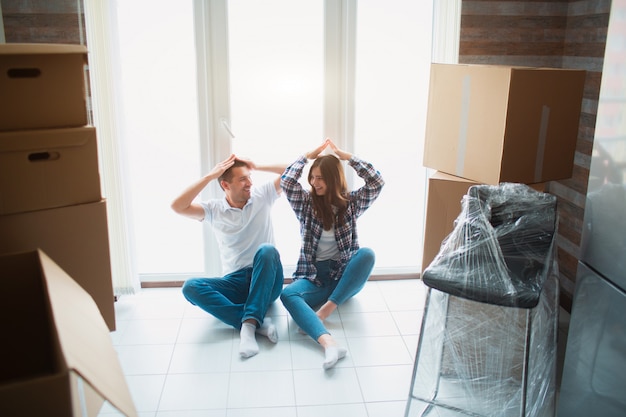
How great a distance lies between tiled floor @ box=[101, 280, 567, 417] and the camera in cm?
245

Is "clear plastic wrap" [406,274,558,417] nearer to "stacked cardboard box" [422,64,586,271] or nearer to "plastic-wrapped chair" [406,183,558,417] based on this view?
"plastic-wrapped chair" [406,183,558,417]

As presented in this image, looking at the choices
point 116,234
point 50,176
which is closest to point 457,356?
point 50,176

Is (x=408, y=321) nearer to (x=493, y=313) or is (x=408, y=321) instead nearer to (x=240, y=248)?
(x=493, y=313)

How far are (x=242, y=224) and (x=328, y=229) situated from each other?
1.46 feet

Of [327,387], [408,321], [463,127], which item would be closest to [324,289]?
[408,321]

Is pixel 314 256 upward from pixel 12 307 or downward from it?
downward

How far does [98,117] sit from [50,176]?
136cm

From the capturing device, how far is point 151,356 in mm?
2824

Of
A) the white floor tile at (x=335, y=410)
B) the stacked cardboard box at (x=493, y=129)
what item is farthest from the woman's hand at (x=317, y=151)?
the white floor tile at (x=335, y=410)

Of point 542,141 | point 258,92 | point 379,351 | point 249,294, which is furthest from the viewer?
point 258,92

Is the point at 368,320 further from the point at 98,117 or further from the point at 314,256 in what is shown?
the point at 98,117

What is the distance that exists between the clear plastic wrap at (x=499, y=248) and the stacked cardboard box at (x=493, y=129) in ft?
0.59

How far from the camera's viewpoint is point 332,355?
8.89 ft

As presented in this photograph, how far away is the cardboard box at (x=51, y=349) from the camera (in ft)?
3.36
